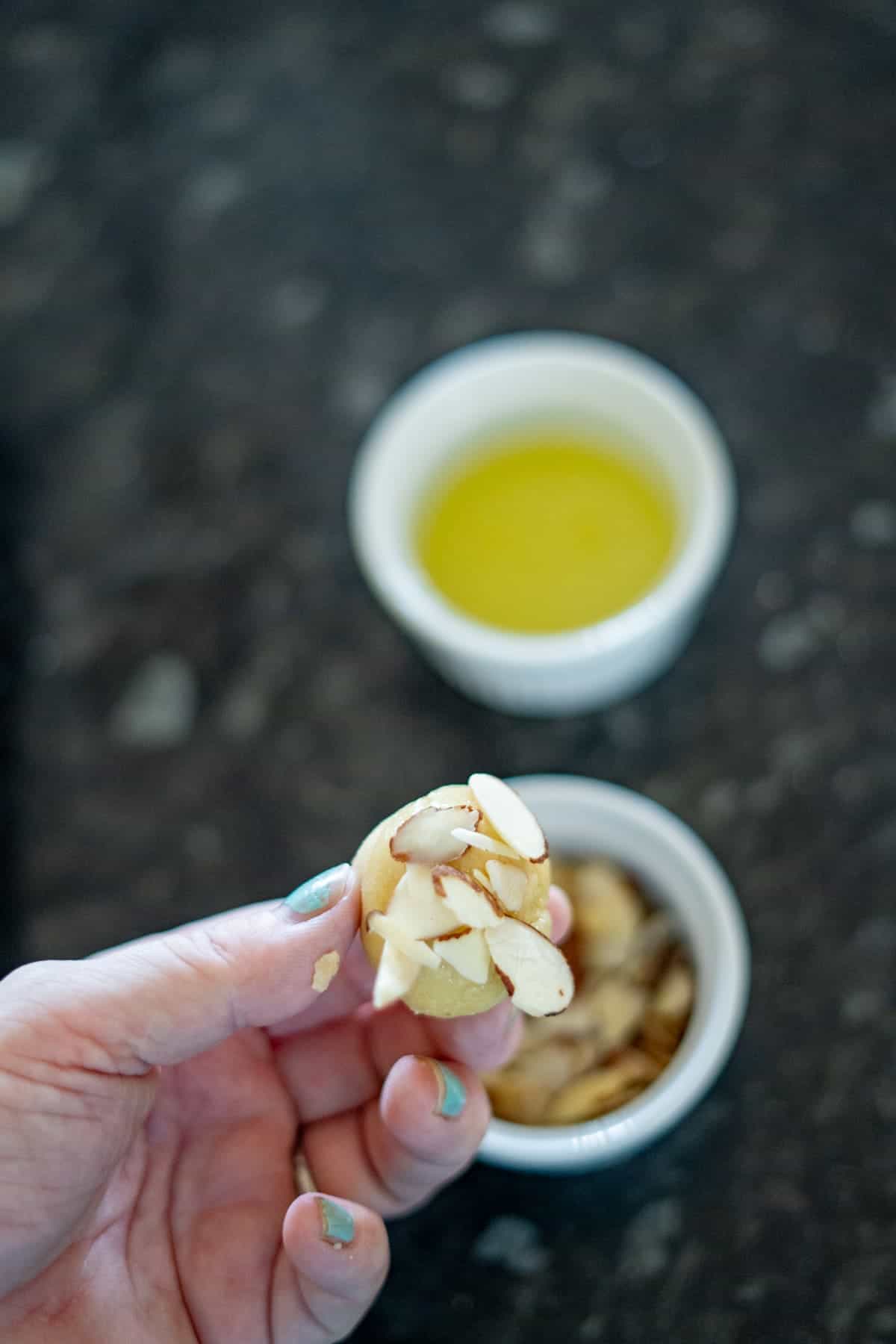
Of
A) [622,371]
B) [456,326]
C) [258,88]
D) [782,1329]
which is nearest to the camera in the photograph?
[782,1329]

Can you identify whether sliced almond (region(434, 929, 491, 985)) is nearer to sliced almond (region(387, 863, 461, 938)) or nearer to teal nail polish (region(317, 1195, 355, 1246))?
sliced almond (region(387, 863, 461, 938))

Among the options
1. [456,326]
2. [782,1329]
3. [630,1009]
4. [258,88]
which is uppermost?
[258,88]

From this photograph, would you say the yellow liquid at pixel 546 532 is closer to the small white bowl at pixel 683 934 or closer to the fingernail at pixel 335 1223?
the small white bowl at pixel 683 934

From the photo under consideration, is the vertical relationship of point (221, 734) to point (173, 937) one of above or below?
below

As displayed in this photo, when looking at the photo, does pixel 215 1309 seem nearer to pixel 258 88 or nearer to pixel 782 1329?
pixel 782 1329

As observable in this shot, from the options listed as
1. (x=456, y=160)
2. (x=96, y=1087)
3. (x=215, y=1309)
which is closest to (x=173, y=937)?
(x=96, y=1087)

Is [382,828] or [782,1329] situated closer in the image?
[382,828]

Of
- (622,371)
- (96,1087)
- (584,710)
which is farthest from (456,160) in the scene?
(96,1087)

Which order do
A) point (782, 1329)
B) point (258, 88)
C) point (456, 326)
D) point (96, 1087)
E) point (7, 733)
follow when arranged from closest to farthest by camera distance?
point (96, 1087), point (782, 1329), point (7, 733), point (456, 326), point (258, 88)
